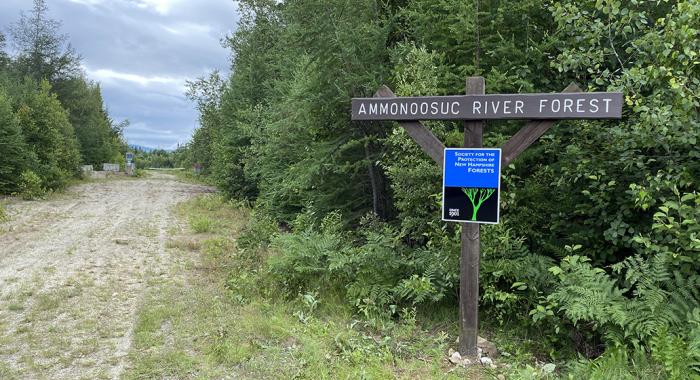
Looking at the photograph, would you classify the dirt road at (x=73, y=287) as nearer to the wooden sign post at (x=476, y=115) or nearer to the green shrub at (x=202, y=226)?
the green shrub at (x=202, y=226)

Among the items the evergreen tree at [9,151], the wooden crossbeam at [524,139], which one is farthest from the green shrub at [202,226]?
the evergreen tree at [9,151]

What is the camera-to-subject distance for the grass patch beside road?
166 inches

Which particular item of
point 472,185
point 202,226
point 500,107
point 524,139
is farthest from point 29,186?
point 524,139

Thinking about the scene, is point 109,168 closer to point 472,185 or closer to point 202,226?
point 202,226

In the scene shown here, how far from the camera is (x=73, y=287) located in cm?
725

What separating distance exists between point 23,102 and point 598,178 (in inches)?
1155

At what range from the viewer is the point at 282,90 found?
15055mm

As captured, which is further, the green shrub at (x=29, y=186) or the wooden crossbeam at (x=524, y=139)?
the green shrub at (x=29, y=186)

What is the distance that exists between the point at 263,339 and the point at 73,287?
4091 mm

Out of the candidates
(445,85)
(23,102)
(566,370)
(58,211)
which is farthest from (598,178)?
(23,102)

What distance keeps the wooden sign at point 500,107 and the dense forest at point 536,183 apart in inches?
16.9

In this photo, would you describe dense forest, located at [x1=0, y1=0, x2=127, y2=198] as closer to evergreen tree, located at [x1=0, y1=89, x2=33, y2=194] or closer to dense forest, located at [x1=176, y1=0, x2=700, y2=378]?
evergreen tree, located at [x1=0, y1=89, x2=33, y2=194]

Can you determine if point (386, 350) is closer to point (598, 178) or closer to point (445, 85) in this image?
point (598, 178)

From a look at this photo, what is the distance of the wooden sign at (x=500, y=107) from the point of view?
414cm
